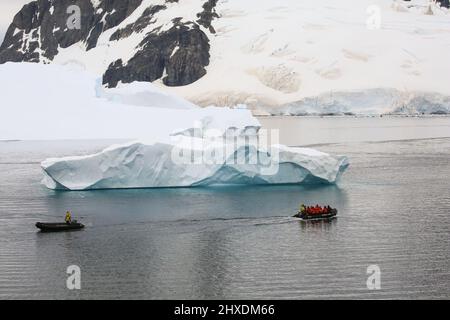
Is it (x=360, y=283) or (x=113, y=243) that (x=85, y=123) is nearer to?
(x=113, y=243)

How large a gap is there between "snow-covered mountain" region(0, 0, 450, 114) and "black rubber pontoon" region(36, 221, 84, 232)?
104m

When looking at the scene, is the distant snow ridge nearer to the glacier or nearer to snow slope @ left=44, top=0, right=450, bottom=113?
snow slope @ left=44, top=0, right=450, bottom=113

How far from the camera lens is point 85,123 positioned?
75.9 meters

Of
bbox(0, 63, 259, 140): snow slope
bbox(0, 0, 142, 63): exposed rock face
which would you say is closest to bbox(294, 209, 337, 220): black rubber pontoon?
bbox(0, 63, 259, 140): snow slope

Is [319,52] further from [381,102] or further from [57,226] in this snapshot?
[57,226]

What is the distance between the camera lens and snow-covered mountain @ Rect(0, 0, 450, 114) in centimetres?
13975

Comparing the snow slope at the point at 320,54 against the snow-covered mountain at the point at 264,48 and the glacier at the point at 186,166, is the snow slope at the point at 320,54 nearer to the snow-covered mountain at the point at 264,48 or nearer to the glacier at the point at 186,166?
the snow-covered mountain at the point at 264,48

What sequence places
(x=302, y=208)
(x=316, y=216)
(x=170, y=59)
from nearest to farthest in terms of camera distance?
(x=316, y=216), (x=302, y=208), (x=170, y=59)

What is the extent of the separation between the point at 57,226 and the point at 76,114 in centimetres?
4462

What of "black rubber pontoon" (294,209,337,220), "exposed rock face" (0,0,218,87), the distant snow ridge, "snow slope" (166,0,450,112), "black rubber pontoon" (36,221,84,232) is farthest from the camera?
"exposed rock face" (0,0,218,87)

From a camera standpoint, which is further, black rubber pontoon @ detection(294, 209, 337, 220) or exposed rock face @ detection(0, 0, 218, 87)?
exposed rock face @ detection(0, 0, 218, 87)

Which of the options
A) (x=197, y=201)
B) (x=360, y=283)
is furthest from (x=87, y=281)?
(x=197, y=201)

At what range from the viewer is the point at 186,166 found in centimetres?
4372

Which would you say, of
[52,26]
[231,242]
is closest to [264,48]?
[52,26]
